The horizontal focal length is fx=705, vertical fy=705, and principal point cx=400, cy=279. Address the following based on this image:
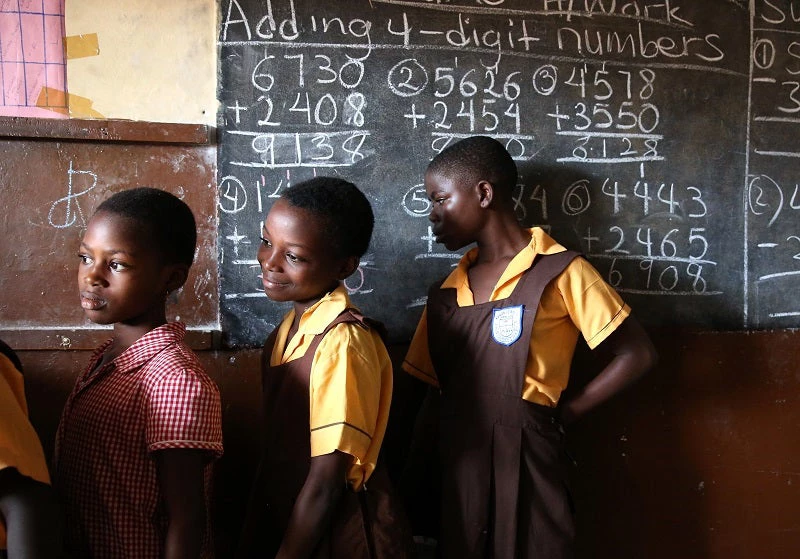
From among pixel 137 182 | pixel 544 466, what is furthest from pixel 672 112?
pixel 137 182

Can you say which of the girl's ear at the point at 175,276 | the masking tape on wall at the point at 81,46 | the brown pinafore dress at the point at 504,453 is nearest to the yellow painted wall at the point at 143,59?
the masking tape on wall at the point at 81,46

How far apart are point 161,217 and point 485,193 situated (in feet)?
3.11

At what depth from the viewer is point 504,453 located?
192cm

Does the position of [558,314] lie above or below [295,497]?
above

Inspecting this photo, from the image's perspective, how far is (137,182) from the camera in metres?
2.19

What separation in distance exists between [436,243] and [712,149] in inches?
40.7

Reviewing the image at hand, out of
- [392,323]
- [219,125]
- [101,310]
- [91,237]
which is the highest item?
[219,125]

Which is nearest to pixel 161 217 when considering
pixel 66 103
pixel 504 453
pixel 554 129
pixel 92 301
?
pixel 92 301

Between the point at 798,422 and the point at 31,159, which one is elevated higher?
the point at 31,159

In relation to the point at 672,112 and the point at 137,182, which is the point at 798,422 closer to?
the point at 672,112

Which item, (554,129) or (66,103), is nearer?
(66,103)

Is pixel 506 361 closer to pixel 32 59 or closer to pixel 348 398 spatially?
pixel 348 398

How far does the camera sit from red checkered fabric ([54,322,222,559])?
136 cm

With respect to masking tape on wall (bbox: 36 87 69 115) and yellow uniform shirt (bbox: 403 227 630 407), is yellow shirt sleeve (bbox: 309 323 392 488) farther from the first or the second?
masking tape on wall (bbox: 36 87 69 115)
